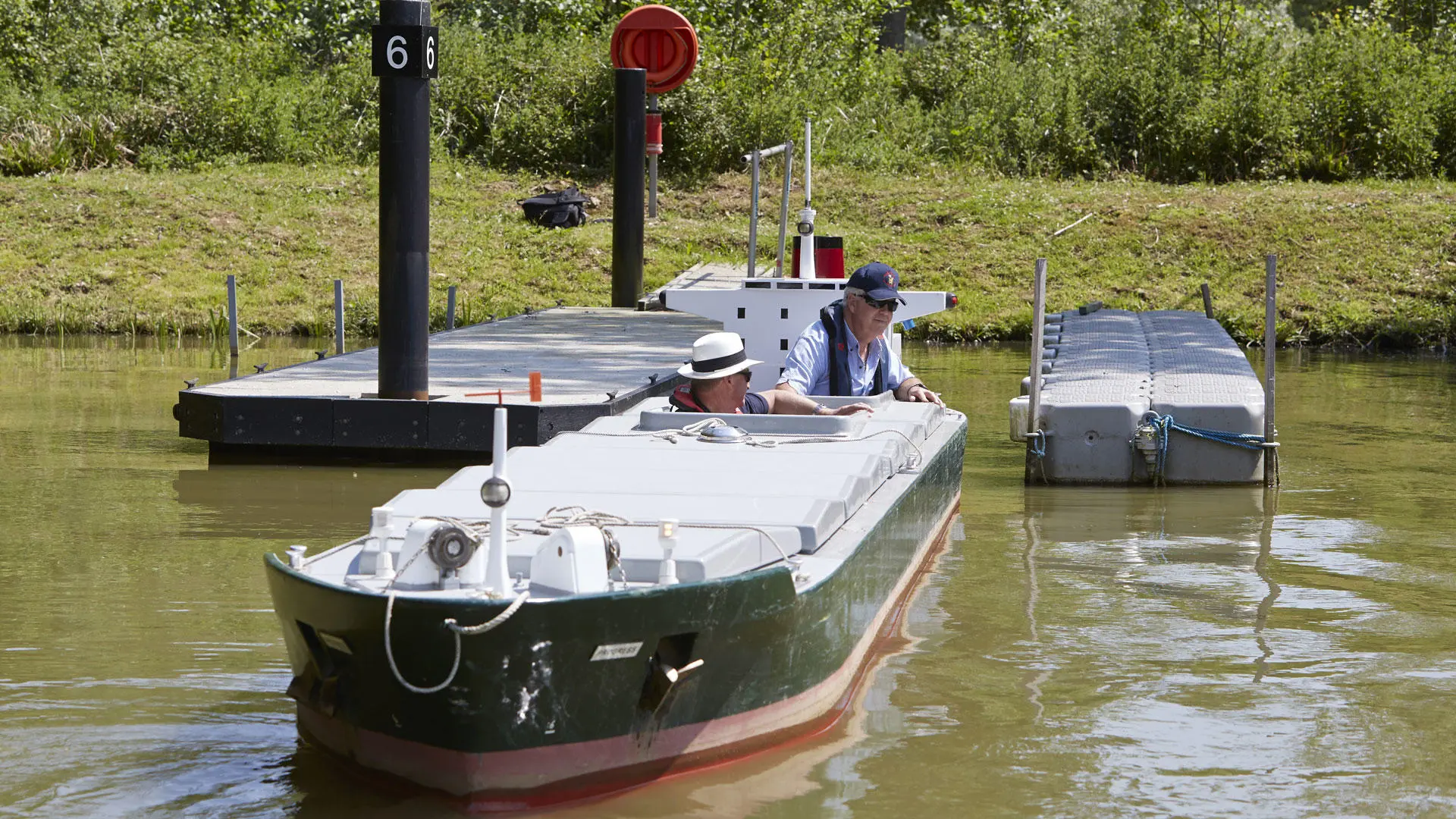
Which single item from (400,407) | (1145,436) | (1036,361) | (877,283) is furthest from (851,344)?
(400,407)

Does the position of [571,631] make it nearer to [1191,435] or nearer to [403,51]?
[403,51]

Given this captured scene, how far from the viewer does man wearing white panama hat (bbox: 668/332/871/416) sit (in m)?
8.27

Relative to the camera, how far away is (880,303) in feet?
31.1

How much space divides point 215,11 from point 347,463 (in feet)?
77.4

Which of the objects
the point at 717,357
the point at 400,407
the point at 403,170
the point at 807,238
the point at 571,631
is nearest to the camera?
the point at 571,631

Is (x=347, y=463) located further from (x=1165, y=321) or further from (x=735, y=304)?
(x=1165, y=321)

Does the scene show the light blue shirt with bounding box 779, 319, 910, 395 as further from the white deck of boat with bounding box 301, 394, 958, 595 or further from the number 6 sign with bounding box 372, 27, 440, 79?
the number 6 sign with bounding box 372, 27, 440, 79

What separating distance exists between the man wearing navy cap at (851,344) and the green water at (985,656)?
1146 mm

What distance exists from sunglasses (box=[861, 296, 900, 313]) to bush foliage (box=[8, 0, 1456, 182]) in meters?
18.7

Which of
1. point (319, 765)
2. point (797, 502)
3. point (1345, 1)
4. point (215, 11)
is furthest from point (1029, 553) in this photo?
point (1345, 1)

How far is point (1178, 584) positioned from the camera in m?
9.12

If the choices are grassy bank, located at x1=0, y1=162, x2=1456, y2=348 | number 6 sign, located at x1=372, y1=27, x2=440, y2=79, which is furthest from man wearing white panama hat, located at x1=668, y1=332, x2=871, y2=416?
grassy bank, located at x1=0, y1=162, x2=1456, y2=348

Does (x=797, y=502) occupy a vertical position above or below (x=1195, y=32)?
below

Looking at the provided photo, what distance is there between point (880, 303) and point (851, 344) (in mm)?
382
